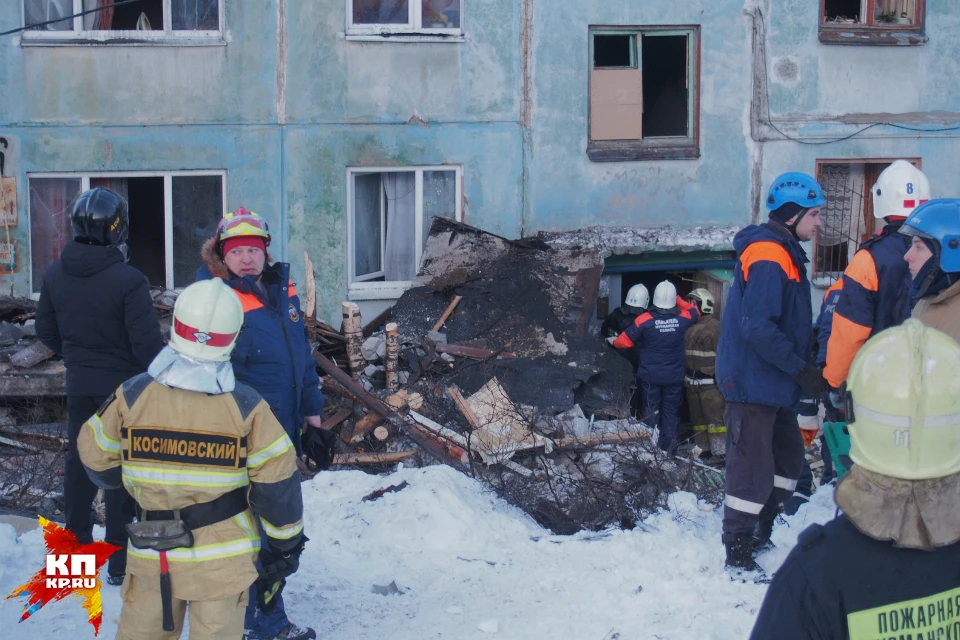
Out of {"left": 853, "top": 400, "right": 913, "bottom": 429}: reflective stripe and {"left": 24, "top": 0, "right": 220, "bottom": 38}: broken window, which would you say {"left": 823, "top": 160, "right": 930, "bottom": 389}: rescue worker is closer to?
{"left": 853, "top": 400, "right": 913, "bottom": 429}: reflective stripe

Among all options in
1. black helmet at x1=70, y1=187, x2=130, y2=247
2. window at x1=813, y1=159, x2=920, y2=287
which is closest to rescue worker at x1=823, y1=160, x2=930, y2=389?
black helmet at x1=70, y1=187, x2=130, y2=247

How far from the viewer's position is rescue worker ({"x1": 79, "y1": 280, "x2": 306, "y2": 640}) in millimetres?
3287

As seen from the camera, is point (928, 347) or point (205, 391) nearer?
point (928, 347)

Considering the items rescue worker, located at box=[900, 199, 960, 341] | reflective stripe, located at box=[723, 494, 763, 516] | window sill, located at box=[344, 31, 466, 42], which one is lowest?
reflective stripe, located at box=[723, 494, 763, 516]

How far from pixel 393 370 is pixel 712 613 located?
18.4 feet

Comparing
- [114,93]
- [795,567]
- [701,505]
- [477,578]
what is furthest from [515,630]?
[114,93]

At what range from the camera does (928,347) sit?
6.35ft

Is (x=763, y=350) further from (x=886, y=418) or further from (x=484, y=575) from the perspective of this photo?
(x=886, y=418)

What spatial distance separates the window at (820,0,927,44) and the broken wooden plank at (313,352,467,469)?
746 centimetres

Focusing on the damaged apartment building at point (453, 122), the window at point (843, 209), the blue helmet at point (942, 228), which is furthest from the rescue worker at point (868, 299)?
the window at point (843, 209)

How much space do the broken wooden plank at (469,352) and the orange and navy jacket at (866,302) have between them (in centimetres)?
541

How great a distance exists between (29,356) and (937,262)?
8222 millimetres

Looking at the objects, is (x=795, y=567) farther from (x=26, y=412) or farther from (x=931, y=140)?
(x=931, y=140)

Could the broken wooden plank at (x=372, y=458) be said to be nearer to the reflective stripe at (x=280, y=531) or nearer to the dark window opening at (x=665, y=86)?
the reflective stripe at (x=280, y=531)
